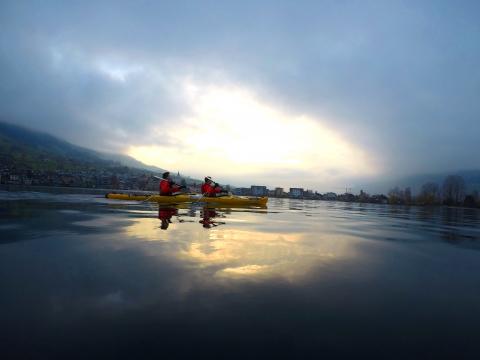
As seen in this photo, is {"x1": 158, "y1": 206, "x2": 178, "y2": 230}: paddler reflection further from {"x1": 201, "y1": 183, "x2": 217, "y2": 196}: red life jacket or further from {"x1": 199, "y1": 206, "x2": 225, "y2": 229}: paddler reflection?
{"x1": 201, "y1": 183, "x2": 217, "y2": 196}: red life jacket

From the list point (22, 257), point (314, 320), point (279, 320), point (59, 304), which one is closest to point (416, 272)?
point (314, 320)

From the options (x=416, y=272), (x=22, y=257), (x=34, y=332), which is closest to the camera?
(x=34, y=332)

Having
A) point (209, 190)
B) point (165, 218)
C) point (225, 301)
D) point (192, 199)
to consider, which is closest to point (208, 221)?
point (165, 218)

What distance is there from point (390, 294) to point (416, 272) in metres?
2.47

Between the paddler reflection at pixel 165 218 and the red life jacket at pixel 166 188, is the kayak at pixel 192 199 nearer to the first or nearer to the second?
the red life jacket at pixel 166 188

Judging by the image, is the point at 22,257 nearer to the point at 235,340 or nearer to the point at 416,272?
the point at 235,340

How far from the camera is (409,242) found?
12.7 meters

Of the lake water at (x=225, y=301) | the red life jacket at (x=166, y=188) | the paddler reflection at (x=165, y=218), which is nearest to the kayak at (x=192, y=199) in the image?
the red life jacket at (x=166, y=188)

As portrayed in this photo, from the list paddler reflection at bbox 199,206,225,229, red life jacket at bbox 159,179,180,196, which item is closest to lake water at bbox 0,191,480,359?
paddler reflection at bbox 199,206,225,229

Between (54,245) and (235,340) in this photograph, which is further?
(54,245)

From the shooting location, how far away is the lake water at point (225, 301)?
3.74 m

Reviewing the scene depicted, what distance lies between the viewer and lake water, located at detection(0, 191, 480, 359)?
374cm

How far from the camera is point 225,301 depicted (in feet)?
16.9

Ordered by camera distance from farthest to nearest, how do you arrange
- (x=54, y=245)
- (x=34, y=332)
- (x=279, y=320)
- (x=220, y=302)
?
(x=54, y=245)
(x=220, y=302)
(x=279, y=320)
(x=34, y=332)
